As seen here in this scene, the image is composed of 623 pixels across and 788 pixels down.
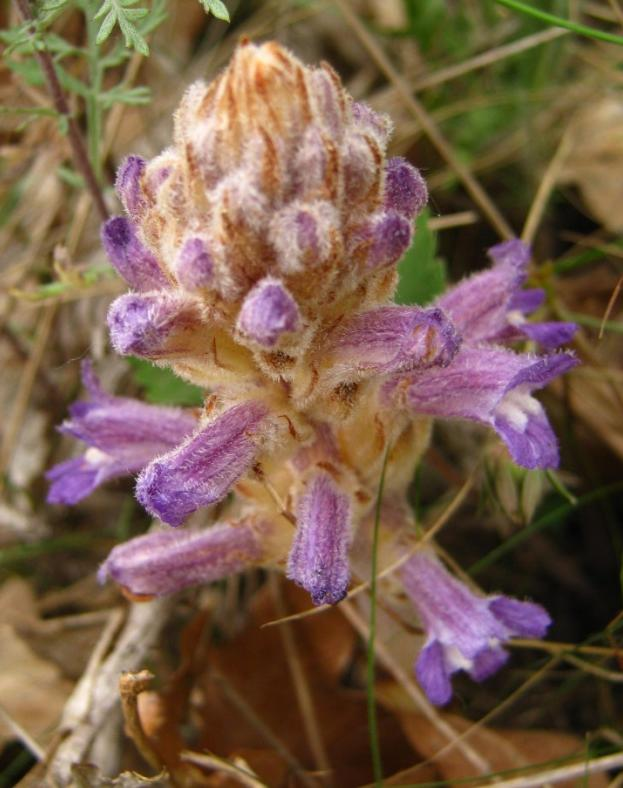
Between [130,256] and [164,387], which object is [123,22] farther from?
[164,387]

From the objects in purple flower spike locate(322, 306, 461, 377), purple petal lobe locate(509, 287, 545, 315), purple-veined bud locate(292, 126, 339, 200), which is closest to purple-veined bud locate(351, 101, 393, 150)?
purple-veined bud locate(292, 126, 339, 200)

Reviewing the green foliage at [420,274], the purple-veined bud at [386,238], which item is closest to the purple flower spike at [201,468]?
the purple-veined bud at [386,238]

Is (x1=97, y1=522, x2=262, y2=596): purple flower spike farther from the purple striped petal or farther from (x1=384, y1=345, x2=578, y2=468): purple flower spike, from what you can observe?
the purple striped petal

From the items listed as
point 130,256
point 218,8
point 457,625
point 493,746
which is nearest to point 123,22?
point 218,8

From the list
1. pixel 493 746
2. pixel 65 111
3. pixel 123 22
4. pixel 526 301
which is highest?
pixel 123 22

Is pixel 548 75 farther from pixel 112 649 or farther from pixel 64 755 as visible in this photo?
pixel 64 755

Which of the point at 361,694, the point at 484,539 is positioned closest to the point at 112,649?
the point at 361,694
